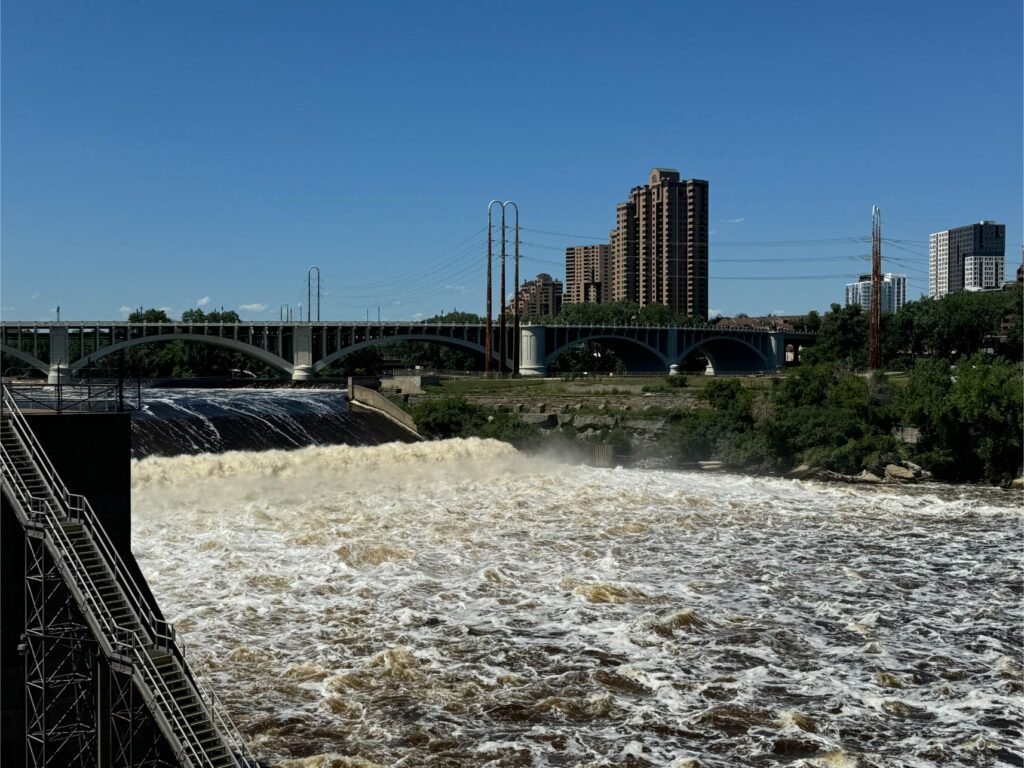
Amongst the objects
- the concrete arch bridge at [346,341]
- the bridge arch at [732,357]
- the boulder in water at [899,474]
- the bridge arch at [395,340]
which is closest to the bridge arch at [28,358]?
the concrete arch bridge at [346,341]

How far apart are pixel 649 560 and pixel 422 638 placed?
836cm

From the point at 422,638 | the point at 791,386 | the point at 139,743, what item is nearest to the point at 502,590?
the point at 422,638

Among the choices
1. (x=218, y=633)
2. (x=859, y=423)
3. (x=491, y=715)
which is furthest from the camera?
(x=859, y=423)

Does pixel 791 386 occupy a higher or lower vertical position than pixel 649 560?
higher

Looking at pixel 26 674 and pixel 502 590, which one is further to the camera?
pixel 502 590

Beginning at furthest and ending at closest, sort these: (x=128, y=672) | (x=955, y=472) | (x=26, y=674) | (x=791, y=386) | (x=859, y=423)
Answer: (x=791, y=386), (x=859, y=423), (x=955, y=472), (x=26, y=674), (x=128, y=672)

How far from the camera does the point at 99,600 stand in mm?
11859

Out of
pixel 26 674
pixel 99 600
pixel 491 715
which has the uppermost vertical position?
pixel 99 600

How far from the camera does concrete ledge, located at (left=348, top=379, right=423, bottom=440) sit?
1972 inches

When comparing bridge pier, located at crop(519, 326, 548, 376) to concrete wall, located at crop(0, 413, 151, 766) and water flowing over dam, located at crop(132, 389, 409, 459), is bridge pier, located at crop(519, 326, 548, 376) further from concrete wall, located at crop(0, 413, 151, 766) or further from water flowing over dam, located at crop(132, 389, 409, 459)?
concrete wall, located at crop(0, 413, 151, 766)

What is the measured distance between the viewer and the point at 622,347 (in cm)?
12012

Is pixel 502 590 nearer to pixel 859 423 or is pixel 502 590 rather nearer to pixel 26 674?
pixel 26 674

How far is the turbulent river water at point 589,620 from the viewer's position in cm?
1519

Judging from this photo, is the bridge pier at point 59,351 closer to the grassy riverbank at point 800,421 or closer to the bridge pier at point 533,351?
the grassy riverbank at point 800,421
